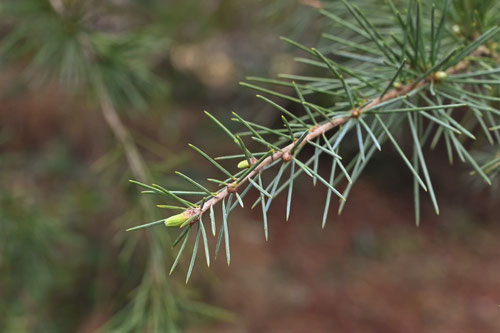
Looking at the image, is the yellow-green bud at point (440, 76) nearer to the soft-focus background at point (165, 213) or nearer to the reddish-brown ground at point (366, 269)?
the soft-focus background at point (165, 213)

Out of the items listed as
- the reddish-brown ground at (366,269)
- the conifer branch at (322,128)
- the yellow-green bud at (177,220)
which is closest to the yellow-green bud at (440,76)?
the conifer branch at (322,128)

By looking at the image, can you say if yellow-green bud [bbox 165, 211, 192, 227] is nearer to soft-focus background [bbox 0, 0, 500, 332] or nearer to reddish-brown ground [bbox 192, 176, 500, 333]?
soft-focus background [bbox 0, 0, 500, 332]

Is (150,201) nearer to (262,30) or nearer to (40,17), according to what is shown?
(40,17)

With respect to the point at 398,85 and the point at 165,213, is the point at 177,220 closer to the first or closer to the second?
the point at 398,85

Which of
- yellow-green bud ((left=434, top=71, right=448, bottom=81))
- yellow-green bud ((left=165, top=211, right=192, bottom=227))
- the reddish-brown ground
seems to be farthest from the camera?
the reddish-brown ground

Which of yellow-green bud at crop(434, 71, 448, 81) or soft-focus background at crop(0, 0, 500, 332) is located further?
soft-focus background at crop(0, 0, 500, 332)

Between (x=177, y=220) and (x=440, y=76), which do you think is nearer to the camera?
(x=177, y=220)

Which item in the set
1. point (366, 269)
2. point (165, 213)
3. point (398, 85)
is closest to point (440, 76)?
point (398, 85)

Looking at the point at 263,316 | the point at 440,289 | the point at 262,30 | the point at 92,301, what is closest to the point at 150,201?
the point at 92,301

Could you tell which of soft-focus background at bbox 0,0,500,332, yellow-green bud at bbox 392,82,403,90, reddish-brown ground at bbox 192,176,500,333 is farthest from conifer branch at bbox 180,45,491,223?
reddish-brown ground at bbox 192,176,500,333
